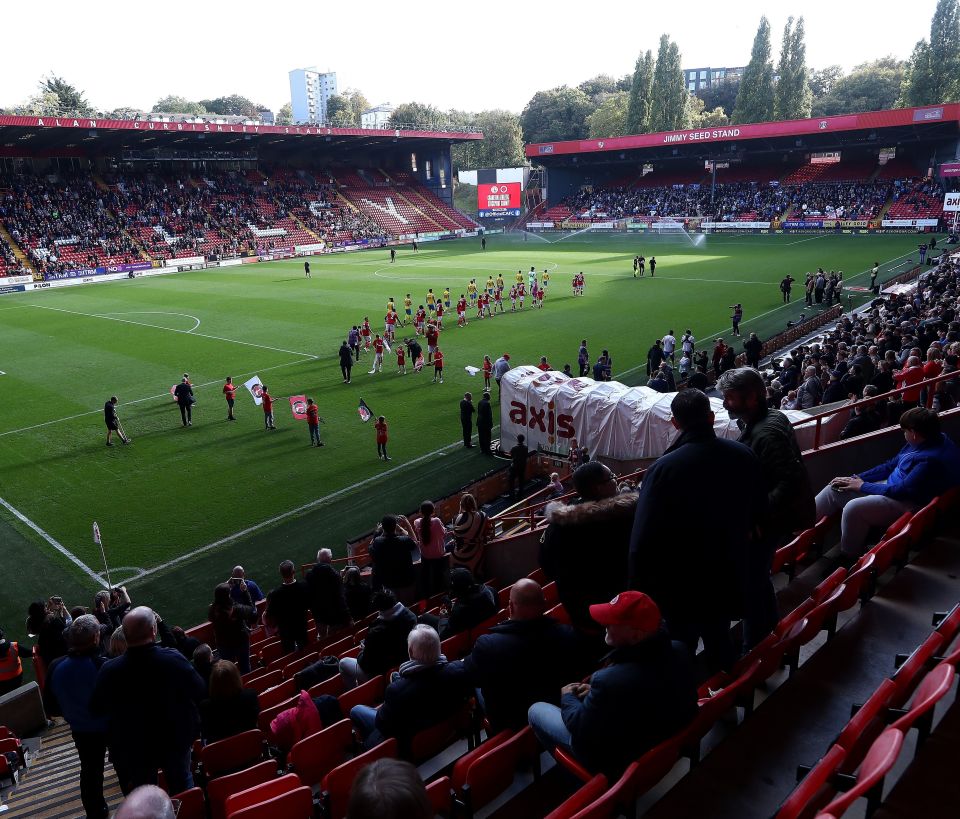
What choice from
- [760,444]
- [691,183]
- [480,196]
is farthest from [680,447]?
[480,196]

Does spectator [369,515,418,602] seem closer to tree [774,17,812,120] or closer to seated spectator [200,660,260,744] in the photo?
seated spectator [200,660,260,744]

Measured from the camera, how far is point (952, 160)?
62.5 m

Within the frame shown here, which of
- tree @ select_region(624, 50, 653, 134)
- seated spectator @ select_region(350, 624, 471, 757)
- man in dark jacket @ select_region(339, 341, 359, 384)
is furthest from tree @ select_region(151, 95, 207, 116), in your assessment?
seated spectator @ select_region(350, 624, 471, 757)

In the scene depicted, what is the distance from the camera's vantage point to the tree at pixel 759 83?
8100 centimetres

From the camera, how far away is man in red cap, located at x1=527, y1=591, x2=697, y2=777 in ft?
11.3

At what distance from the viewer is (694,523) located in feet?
13.0

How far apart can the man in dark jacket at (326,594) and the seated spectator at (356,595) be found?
0.10m

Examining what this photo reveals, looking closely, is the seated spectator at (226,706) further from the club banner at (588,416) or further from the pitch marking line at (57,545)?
the club banner at (588,416)

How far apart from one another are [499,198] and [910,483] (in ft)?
275

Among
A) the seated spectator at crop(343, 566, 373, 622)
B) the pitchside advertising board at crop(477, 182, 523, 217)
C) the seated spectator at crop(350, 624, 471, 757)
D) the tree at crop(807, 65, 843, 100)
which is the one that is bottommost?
the seated spectator at crop(343, 566, 373, 622)

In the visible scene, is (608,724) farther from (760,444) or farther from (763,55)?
(763,55)

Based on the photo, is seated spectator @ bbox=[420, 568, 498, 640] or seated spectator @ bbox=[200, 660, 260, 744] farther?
seated spectator @ bbox=[420, 568, 498, 640]

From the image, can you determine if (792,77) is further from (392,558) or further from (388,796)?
(388,796)

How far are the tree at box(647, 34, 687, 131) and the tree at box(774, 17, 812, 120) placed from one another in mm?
10718
